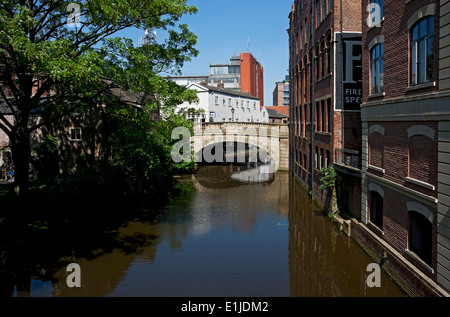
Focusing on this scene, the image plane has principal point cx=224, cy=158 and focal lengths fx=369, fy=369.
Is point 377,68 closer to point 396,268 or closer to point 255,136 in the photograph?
point 396,268

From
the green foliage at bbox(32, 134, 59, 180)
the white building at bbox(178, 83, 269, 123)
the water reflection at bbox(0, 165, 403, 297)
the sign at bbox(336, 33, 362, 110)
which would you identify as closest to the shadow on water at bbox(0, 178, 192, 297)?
the water reflection at bbox(0, 165, 403, 297)

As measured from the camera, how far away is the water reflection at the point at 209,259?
40.0ft

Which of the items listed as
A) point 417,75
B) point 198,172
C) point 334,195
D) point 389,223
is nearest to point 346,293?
point 389,223

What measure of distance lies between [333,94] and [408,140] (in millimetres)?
9990

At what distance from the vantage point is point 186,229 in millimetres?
19438

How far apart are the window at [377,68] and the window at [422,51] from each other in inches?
101

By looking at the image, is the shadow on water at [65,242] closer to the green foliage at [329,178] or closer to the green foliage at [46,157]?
the green foliage at [46,157]

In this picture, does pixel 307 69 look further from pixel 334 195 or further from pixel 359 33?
pixel 334 195

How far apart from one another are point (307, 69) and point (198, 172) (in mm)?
18021

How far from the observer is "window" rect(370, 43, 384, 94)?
14.1 meters

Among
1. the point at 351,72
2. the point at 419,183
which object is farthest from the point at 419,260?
the point at 351,72

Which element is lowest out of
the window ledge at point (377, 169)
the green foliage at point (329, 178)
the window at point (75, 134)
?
the green foliage at point (329, 178)

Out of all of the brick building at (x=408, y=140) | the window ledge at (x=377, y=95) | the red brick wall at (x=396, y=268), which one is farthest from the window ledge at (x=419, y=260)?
the window ledge at (x=377, y=95)

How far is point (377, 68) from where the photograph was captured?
14531mm
